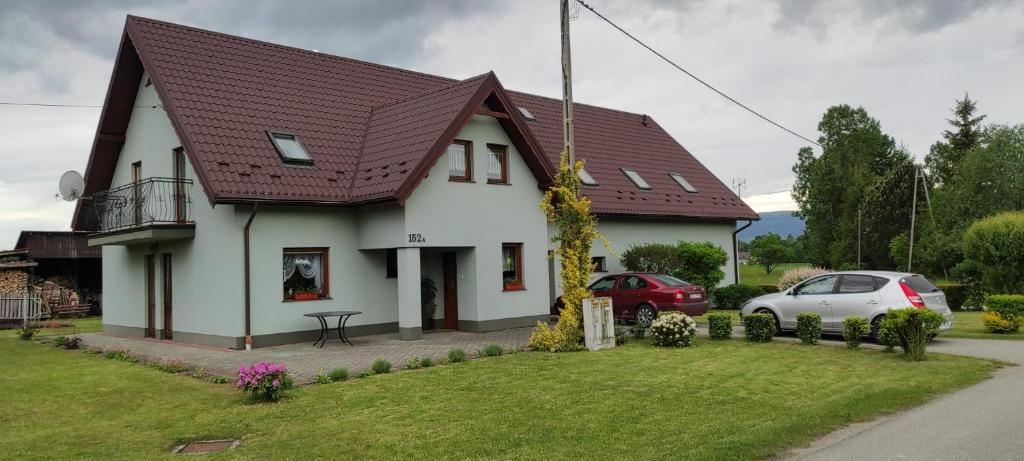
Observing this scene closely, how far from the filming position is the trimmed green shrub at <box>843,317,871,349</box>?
1390 centimetres

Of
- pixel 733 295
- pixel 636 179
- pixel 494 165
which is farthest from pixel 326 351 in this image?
pixel 733 295

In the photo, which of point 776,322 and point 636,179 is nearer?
point 776,322

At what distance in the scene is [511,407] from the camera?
913 centimetres

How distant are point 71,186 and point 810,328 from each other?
1966 cm

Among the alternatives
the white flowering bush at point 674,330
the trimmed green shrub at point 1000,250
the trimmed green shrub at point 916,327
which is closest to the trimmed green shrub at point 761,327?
the white flowering bush at point 674,330

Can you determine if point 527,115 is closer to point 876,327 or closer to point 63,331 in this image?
point 876,327

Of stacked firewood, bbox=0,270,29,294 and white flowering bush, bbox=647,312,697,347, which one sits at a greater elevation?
stacked firewood, bbox=0,270,29,294

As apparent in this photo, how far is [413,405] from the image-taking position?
9.46 m

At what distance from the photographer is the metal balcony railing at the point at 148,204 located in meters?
17.6

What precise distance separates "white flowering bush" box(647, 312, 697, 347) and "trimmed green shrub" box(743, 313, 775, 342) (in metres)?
1.43

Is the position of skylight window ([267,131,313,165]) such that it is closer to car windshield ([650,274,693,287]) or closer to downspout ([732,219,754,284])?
car windshield ([650,274,693,287])

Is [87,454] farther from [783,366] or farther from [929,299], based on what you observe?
[929,299]

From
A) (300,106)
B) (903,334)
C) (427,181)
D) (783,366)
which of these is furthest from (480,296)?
(903,334)

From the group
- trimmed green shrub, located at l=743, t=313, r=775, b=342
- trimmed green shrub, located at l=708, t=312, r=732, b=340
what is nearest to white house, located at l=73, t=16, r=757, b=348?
trimmed green shrub, located at l=708, t=312, r=732, b=340
